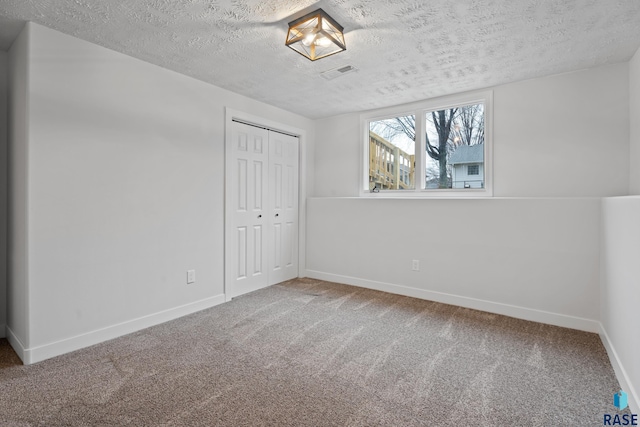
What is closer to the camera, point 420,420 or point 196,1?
point 420,420

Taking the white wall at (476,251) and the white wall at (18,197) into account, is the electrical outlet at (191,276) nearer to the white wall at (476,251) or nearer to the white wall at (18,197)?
the white wall at (18,197)

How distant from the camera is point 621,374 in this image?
1896 millimetres

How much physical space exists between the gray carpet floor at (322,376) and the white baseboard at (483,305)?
0.33ft

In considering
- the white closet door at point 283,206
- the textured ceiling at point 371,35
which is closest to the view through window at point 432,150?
the textured ceiling at point 371,35

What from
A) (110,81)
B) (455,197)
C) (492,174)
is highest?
(110,81)

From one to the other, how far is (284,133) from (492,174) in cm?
260

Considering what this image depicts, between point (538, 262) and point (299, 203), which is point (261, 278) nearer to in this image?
point (299, 203)

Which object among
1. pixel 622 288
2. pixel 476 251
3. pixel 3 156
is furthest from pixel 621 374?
pixel 3 156

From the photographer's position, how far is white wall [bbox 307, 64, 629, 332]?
272cm

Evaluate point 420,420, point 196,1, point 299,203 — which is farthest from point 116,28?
point 420,420

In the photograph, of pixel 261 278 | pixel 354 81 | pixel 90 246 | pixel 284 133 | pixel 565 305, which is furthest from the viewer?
pixel 284 133

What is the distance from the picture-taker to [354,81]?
316 cm

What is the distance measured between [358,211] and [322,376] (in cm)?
238

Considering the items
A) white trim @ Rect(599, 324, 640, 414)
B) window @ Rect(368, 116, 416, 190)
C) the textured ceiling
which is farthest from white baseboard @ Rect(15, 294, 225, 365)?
white trim @ Rect(599, 324, 640, 414)
